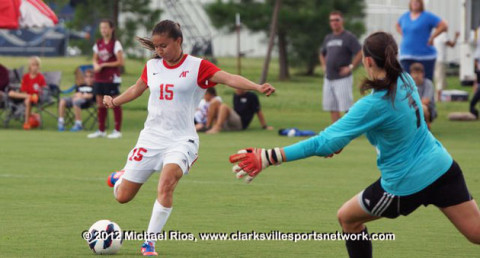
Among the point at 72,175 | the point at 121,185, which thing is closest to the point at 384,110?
the point at 121,185

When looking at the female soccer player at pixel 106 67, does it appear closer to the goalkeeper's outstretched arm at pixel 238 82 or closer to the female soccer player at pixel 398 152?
the goalkeeper's outstretched arm at pixel 238 82

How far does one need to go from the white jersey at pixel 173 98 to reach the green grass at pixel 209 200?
1.00 meters

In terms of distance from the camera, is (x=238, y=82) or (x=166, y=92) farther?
(x=166, y=92)

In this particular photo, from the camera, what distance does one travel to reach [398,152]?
6.77 m

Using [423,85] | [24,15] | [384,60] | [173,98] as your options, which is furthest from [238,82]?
[24,15]

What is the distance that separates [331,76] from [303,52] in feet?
74.5

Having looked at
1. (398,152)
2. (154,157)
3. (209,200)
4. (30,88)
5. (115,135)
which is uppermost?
(398,152)

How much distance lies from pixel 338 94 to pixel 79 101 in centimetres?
583

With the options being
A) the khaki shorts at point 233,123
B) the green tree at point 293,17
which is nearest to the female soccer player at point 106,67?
the khaki shorts at point 233,123

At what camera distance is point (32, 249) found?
28.2 ft

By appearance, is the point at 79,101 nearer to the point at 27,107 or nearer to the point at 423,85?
the point at 27,107

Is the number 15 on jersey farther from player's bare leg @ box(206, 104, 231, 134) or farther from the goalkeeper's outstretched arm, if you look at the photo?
player's bare leg @ box(206, 104, 231, 134)

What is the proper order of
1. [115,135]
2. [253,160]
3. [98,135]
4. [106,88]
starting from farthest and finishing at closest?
[98,135]
[106,88]
[115,135]
[253,160]

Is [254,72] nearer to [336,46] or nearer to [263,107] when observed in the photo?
[263,107]
